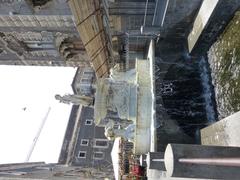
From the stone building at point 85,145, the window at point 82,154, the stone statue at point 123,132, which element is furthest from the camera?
the window at point 82,154

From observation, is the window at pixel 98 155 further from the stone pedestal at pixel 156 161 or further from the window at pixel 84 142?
the stone pedestal at pixel 156 161

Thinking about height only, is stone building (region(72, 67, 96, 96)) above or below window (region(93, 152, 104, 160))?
above

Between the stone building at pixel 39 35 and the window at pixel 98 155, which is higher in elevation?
the window at pixel 98 155

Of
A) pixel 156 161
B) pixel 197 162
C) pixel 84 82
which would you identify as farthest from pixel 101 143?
pixel 197 162

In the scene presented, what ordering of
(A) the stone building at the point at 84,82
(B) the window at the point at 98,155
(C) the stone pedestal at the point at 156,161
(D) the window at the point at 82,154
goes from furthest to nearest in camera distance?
1. (A) the stone building at the point at 84,82
2. (D) the window at the point at 82,154
3. (B) the window at the point at 98,155
4. (C) the stone pedestal at the point at 156,161

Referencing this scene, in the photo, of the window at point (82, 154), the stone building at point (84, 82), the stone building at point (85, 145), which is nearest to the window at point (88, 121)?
the stone building at point (85, 145)

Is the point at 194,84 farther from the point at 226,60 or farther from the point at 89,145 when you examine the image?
the point at 89,145

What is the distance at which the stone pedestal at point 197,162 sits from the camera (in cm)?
404

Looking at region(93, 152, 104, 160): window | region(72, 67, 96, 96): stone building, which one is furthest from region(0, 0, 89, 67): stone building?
region(93, 152, 104, 160): window

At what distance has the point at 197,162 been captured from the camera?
13.3 ft

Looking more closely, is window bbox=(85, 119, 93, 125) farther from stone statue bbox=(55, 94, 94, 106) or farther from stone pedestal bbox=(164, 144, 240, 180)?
stone pedestal bbox=(164, 144, 240, 180)

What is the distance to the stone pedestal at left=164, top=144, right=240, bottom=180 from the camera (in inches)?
159

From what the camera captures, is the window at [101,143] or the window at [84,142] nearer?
the window at [101,143]

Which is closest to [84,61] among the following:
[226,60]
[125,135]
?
[125,135]
